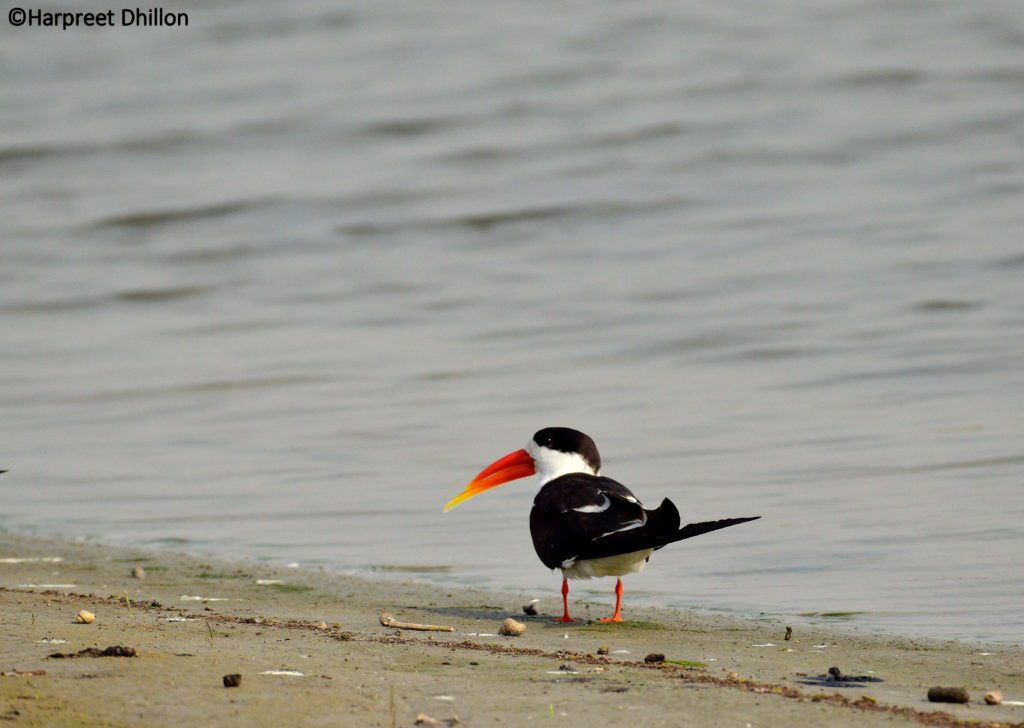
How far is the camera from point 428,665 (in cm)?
421

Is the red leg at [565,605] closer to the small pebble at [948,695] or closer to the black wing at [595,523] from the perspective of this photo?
the black wing at [595,523]

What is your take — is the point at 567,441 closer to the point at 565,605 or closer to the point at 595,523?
the point at 595,523

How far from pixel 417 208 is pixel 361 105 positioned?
18.3ft

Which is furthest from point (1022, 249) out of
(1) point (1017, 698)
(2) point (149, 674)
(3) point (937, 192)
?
(2) point (149, 674)

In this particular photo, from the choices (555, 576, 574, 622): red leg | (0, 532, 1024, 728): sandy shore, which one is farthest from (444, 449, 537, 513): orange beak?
(555, 576, 574, 622): red leg

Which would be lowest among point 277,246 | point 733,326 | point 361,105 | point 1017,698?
point 1017,698

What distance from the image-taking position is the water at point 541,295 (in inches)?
285

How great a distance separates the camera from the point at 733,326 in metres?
11.7

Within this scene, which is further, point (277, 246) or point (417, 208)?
point (417, 208)

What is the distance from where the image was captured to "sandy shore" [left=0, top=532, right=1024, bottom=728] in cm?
360

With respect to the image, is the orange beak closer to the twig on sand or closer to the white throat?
the white throat

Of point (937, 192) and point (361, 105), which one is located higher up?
point (361, 105)

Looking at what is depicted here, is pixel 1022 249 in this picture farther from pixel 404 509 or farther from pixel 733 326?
pixel 404 509

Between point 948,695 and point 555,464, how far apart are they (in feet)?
8.56
